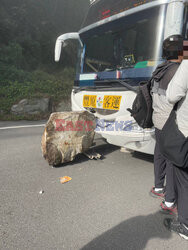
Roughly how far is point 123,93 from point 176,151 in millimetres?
1779

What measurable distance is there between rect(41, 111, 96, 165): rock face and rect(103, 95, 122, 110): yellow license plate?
40cm

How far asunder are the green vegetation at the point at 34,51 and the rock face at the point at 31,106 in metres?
0.32

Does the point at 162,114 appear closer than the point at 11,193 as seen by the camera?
Yes

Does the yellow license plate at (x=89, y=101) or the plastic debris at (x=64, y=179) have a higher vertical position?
the yellow license plate at (x=89, y=101)

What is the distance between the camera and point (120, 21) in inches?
146

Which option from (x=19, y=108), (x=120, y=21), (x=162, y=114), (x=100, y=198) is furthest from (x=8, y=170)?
(x=19, y=108)

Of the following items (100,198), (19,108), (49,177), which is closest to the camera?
(100,198)

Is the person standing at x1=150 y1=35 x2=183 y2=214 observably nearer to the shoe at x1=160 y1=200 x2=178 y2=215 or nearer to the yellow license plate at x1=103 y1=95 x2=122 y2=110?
the shoe at x1=160 y1=200 x2=178 y2=215

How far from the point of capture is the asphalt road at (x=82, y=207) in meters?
1.90

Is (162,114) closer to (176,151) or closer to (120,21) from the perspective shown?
(176,151)

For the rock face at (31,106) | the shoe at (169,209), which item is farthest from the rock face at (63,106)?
the shoe at (169,209)

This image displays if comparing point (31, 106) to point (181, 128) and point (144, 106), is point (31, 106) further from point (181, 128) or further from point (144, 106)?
point (181, 128)

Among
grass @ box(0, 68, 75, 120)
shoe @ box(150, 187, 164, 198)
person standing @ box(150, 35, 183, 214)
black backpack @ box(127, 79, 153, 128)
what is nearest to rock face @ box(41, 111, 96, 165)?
black backpack @ box(127, 79, 153, 128)

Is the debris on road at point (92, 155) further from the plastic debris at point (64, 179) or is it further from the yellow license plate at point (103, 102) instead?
the yellow license plate at point (103, 102)
